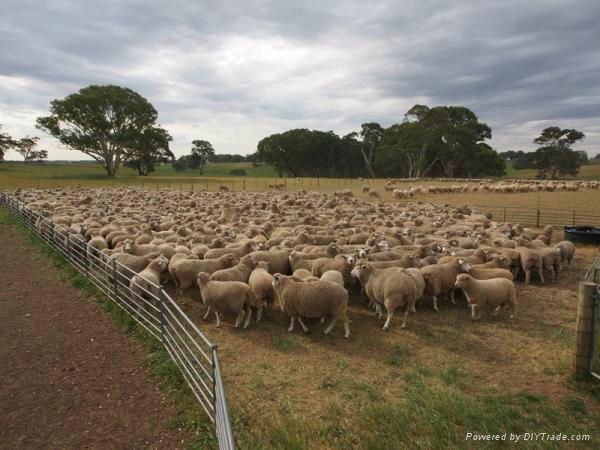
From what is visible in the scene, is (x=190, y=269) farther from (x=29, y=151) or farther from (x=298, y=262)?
(x=29, y=151)

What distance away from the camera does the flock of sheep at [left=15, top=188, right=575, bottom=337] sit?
8.77 metres

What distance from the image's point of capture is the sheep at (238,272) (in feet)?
31.6

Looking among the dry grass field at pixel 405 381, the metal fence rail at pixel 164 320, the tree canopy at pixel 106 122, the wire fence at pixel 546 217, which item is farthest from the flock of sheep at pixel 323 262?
the tree canopy at pixel 106 122

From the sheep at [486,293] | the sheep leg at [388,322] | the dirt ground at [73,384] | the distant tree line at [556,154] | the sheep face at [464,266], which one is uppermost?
the distant tree line at [556,154]

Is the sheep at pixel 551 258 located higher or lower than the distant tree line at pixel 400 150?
lower

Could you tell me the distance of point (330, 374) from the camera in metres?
6.84

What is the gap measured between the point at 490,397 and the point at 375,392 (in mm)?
1758

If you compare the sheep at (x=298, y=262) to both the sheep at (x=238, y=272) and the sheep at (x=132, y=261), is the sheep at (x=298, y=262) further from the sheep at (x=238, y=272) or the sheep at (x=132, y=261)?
the sheep at (x=132, y=261)

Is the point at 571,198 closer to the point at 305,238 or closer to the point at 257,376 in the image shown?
the point at 305,238

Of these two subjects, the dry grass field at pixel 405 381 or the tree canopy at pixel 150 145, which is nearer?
the dry grass field at pixel 405 381

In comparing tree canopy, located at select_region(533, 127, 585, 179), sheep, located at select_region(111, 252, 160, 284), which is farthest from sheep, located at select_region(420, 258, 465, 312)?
tree canopy, located at select_region(533, 127, 585, 179)

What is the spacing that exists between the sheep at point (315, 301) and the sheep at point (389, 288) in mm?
1049

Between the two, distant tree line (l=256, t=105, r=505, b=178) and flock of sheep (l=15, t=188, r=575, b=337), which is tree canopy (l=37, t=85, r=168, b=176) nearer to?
distant tree line (l=256, t=105, r=505, b=178)

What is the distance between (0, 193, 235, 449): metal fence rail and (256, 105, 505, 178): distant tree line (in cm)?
7282
